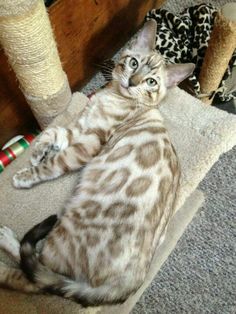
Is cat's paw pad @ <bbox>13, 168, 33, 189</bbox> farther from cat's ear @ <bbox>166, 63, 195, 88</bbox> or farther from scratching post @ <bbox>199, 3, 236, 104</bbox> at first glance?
scratching post @ <bbox>199, 3, 236, 104</bbox>

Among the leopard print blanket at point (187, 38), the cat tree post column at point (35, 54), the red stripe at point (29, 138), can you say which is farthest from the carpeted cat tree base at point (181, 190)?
the leopard print blanket at point (187, 38)

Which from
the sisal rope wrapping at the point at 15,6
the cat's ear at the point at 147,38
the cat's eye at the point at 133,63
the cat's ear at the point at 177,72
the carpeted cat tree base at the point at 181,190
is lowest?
the carpeted cat tree base at the point at 181,190

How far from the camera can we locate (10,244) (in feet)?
4.15

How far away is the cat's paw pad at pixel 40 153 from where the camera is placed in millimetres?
1470

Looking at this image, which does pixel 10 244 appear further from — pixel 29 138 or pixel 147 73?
pixel 147 73

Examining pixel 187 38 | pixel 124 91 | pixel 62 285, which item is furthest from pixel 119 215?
pixel 187 38

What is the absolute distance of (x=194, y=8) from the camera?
214 centimetres

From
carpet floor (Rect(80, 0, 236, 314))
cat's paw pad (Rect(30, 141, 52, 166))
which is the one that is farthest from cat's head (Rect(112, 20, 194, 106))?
carpet floor (Rect(80, 0, 236, 314))

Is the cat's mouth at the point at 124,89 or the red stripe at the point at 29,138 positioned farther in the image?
the red stripe at the point at 29,138

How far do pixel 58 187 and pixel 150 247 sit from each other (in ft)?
1.66

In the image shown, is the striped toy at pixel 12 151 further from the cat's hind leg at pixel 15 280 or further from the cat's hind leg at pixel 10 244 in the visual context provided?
Answer: the cat's hind leg at pixel 15 280

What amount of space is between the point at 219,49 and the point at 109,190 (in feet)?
3.01

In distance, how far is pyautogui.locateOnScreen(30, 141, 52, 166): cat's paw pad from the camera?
57.9 inches

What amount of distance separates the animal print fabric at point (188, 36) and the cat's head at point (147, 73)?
1.45ft
